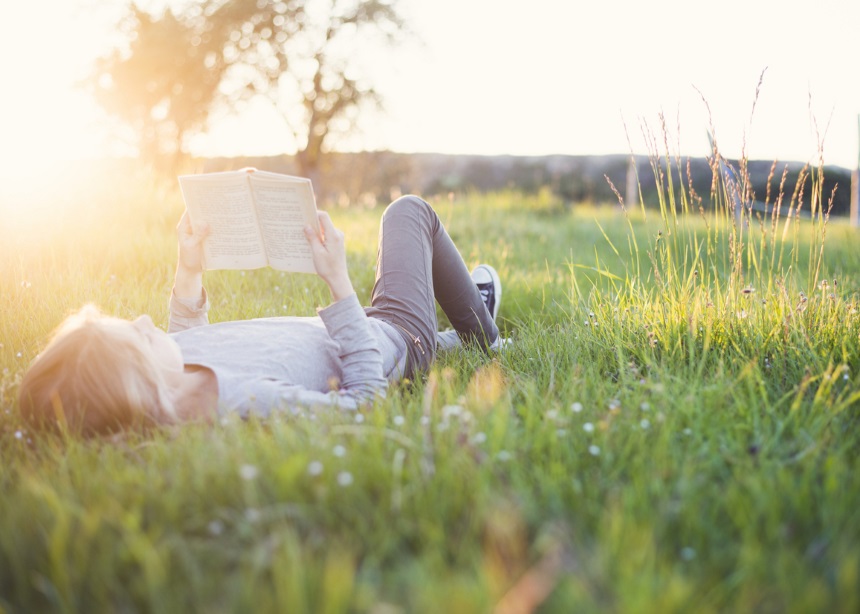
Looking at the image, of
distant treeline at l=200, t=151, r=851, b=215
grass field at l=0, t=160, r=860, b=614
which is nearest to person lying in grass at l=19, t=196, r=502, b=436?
grass field at l=0, t=160, r=860, b=614

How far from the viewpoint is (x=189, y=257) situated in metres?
2.63

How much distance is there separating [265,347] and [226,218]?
580mm

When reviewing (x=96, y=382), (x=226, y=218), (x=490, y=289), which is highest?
(x=226, y=218)

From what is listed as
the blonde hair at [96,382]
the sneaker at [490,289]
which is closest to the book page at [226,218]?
the blonde hair at [96,382]

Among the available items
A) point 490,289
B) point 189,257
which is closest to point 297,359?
point 189,257

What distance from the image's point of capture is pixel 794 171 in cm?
1527

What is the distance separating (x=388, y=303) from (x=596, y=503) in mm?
1677

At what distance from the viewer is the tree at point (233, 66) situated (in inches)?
788

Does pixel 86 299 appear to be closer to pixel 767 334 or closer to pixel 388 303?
pixel 388 303

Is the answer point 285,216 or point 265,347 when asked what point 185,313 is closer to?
point 265,347

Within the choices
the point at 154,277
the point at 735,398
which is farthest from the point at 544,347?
the point at 154,277

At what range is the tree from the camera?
20016 millimetres

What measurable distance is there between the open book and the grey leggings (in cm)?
57

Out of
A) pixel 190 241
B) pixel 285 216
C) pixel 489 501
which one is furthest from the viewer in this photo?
pixel 190 241
